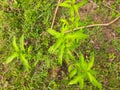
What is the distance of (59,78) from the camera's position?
3338 mm

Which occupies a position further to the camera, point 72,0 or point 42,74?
point 42,74

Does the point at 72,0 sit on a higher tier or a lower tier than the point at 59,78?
higher

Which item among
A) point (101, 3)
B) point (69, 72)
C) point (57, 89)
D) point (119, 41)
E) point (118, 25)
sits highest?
point (101, 3)

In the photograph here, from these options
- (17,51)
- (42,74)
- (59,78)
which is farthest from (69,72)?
(17,51)

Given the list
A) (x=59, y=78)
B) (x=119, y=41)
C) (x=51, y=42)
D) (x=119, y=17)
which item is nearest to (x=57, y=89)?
(x=59, y=78)

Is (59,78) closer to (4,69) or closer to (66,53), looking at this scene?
(66,53)

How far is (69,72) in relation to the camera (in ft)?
10.8

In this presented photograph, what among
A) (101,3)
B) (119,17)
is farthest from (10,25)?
(119,17)

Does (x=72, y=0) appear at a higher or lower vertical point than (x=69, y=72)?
higher

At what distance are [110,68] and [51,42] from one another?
89 cm

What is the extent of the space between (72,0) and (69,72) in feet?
3.22

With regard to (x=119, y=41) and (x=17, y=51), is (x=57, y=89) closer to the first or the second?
(x=17, y=51)

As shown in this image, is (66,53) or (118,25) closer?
(66,53)

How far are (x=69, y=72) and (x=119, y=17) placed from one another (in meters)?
1.03
